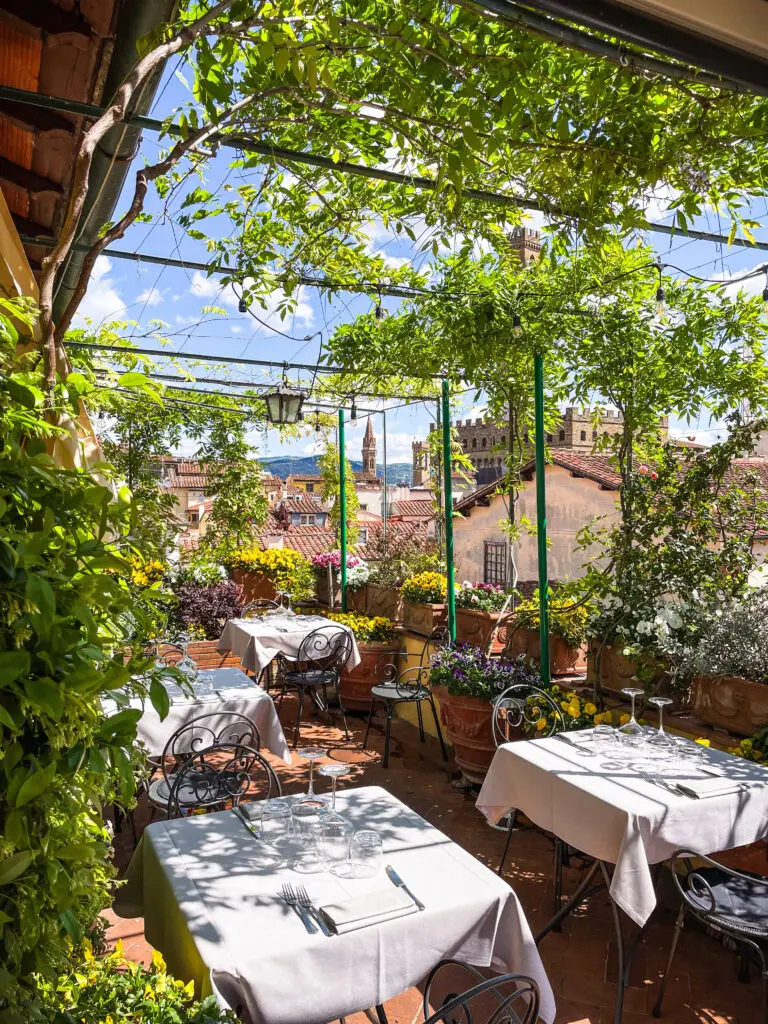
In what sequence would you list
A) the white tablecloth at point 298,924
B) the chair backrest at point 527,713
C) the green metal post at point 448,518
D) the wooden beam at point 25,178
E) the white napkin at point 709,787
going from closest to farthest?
the white tablecloth at point 298,924 → the wooden beam at point 25,178 → the white napkin at point 709,787 → the chair backrest at point 527,713 → the green metal post at point 448,518

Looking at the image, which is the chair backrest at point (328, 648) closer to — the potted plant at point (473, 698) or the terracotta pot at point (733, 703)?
the potted plant at point (473, 698)

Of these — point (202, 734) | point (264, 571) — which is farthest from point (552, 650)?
point (264, 571)

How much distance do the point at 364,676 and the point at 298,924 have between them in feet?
16.2

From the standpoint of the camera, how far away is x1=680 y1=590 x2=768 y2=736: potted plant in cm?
390

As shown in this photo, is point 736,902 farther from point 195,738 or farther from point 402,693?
point 402,693

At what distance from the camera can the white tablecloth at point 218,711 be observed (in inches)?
174

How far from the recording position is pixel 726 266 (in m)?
3.80

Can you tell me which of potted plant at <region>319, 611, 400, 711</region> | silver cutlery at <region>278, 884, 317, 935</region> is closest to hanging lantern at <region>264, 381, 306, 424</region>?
potted plant at <region>319, 611, 400, 711</region>

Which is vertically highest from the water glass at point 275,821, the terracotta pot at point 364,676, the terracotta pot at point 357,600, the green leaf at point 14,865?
the green leaf at point 14,865

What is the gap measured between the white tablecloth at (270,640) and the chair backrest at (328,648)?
4 centimetres

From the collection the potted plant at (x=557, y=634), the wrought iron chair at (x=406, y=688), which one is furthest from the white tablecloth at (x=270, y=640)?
the potted plant at (x=557, y=634)

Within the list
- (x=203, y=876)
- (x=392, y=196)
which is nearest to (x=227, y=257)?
(x=392, y=196)

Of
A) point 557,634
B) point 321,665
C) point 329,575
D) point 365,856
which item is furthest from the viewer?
point 329,575

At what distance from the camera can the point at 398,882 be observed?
7.66 ft
